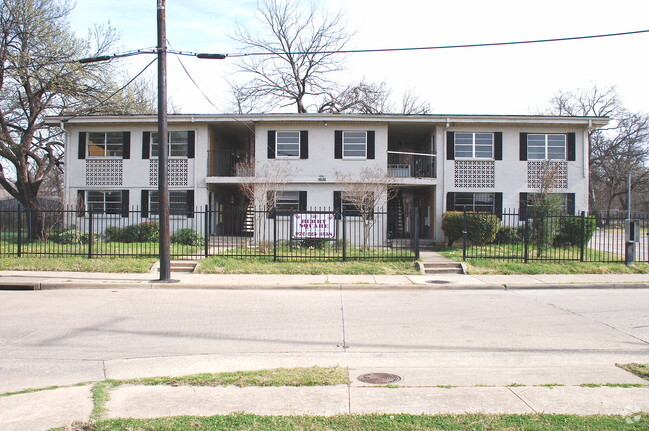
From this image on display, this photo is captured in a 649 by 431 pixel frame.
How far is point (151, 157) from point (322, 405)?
2169 cm

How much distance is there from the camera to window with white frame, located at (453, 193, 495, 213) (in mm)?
23422

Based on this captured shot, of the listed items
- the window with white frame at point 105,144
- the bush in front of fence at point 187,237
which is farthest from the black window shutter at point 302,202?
the window with white frame at point 105,144

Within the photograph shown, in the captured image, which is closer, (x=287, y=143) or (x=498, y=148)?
(x=498, y=148)

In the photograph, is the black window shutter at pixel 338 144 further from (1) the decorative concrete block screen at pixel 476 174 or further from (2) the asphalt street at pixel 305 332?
(2) the asphalt street at pixel 305 332

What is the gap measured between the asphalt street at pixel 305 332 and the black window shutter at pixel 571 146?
1256 centimetres

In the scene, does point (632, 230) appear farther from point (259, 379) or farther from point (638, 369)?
point (259, 379)

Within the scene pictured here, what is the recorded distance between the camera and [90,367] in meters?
6.16

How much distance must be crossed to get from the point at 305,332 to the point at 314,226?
9607 mm

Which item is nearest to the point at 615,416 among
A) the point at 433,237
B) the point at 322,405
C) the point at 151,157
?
the point at 322,405

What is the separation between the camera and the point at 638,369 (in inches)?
222

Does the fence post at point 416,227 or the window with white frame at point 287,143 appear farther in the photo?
the window with white frame at point 287,143

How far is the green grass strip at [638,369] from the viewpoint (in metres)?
5.43

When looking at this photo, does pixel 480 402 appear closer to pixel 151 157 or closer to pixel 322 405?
pixel 322 405

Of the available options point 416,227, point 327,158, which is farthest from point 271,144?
point 416,227
